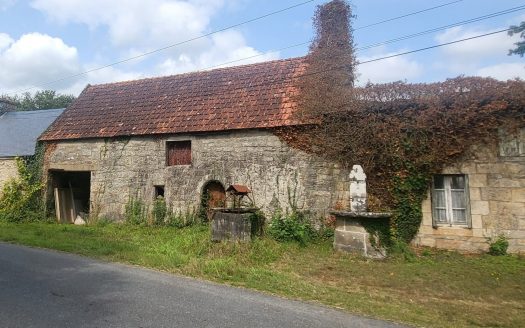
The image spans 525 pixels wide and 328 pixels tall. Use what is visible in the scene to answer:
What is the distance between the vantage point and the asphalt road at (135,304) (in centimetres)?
449

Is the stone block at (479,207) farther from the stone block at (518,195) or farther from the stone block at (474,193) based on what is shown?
the stone block at (518,195)

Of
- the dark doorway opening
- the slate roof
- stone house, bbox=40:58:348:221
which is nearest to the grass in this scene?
stone house, bbox=40:58:348:221

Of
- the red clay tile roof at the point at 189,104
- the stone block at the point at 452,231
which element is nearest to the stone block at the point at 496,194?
the stone block at the point at 452,231

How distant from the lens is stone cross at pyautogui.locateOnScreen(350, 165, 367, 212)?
9.30 metres

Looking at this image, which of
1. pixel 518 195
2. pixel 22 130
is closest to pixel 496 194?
pixel 518 195

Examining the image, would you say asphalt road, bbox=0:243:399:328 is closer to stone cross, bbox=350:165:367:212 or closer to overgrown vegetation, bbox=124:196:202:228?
stone cross, bbox=350:165:367:212

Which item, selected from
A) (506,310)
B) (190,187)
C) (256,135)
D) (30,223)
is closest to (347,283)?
(506,310)

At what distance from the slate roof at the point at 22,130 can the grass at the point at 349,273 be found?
6.91 metres

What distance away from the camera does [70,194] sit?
52.8 ft

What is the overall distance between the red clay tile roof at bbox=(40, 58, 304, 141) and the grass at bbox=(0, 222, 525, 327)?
4198 millimetres

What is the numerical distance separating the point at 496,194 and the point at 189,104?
10.7 meters

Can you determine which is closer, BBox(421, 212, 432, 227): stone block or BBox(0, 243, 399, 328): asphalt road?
BBox(0, 243, 399, 328): asphalt road

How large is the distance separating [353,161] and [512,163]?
3863 millimetres

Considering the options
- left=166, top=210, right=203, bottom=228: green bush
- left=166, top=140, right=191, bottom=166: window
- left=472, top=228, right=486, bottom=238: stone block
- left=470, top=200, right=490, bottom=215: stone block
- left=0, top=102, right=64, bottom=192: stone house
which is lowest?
left=472, top=228, right=486, bottom=238: stone block
